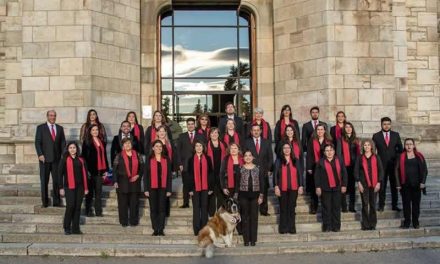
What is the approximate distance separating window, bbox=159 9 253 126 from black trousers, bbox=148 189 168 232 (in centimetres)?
699

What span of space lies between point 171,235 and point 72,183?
6.18ft

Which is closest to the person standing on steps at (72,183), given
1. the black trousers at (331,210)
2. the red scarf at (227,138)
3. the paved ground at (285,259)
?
the paved ground at (285,259)

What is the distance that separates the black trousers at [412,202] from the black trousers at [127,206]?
15.5 ft

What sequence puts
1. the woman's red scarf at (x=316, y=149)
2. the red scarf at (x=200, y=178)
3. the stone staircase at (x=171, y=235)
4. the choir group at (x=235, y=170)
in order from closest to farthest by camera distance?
the stone staircase at (x=171, y=235) → the choir group at (x=235, y=170) → the red scarf at (x=200, y=178) → the woman's red scarf at (x=316, y=149)

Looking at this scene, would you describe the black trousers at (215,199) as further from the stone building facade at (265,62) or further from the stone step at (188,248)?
the stone building facade at (265,62)

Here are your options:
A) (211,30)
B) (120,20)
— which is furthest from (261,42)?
(120,20)

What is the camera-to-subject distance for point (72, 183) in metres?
8.73

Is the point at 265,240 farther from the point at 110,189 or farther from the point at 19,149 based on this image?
the point at 19,149

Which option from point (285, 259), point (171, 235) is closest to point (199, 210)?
point (171, 235)

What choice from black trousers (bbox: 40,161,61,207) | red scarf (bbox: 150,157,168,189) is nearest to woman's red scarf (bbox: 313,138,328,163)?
red scarf (bbox: 150,157,168,189)

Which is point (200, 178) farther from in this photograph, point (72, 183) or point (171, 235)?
point (72, 183)

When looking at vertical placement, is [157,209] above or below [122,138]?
below

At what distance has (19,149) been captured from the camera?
41.5 ft

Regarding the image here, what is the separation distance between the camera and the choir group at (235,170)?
877 cm
